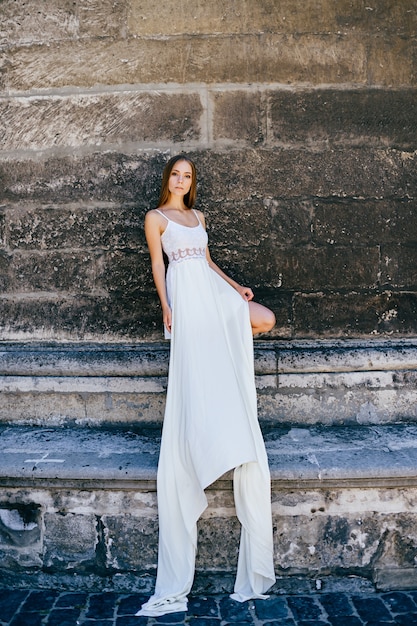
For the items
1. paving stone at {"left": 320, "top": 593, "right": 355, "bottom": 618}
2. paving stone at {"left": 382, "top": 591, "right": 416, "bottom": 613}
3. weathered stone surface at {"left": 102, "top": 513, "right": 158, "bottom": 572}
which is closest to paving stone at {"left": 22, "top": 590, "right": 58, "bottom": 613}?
weathered stone surface at {"left": 102, "top": 513, "right": 158, "bottom": 572}

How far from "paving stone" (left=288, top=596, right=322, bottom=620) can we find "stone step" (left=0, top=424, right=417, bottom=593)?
0.12 m

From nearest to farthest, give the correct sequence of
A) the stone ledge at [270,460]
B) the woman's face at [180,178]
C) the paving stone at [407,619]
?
the paving stone at [407,619] → the stone ledge at [270,460] → the woman's face at [180,178]

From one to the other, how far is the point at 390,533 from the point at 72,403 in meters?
2.01

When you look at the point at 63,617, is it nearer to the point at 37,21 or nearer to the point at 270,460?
the point at 270,460

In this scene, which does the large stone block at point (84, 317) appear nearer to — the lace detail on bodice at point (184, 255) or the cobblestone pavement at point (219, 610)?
the lace detail on bodice at point (184, 255)

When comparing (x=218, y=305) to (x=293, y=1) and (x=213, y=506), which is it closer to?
(x=213, y=506)

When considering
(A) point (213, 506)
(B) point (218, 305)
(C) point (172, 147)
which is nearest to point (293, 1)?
(C) point (172, 147)

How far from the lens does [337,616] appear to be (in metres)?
3.16

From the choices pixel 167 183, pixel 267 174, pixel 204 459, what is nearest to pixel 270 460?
pixel 204 459

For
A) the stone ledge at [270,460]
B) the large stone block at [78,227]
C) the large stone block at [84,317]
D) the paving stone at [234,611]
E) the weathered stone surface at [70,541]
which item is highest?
the large stone block at [78,227]

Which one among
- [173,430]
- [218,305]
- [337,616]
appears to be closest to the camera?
[337,616]

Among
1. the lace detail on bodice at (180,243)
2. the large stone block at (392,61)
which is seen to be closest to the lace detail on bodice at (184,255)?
the lace detail on bodice at (180,243)

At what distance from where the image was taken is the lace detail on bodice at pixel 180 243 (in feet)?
12.5

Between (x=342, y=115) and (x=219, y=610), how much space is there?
3027 mm
